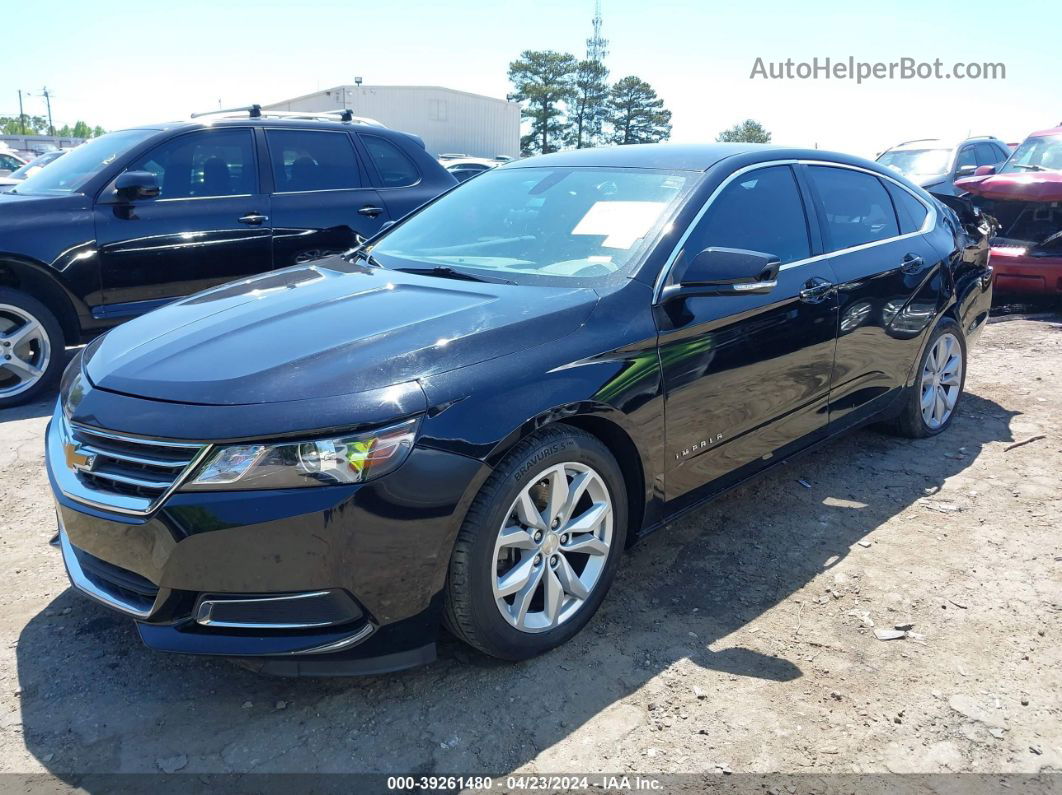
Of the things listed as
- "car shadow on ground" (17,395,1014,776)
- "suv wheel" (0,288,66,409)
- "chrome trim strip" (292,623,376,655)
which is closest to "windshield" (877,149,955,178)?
"car shadow on ground" (17,395,1014,776)

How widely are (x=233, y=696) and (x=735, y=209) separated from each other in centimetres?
258

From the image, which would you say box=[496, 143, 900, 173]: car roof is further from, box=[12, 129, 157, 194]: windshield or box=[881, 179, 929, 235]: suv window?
box=[12, 129, 157, 194]: windshield

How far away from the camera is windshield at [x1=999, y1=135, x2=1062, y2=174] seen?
31.0ft

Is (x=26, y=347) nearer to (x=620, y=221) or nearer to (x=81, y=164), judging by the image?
(x=81, y=164)

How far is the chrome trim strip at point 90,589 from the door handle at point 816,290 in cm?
276

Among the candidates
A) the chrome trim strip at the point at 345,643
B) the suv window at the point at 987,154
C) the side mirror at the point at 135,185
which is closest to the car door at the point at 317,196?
the side mirror at the point at 135,185

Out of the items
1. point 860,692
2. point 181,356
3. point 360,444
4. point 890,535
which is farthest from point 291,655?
point 890,535

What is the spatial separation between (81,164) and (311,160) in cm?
157

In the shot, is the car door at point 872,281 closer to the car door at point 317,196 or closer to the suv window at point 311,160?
the car door at point 317,196

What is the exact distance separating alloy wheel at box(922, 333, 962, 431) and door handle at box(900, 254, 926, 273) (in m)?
0.50

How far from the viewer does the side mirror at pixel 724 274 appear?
115 inches

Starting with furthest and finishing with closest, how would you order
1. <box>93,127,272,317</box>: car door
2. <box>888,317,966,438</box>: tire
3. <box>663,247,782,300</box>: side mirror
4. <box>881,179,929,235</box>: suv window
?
<box>93,127,272,317</box>: car door, <box>888,317,966,438</box>: tire, <box>881,179,929,235</box>: suv window, <box>663,247,782,300</box>: side mirror

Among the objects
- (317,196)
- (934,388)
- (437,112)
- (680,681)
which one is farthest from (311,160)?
(437,112)

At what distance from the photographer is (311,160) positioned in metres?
6.33
